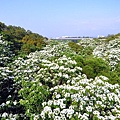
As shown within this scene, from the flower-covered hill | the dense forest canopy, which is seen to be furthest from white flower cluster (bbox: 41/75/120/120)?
the dense forest canopy

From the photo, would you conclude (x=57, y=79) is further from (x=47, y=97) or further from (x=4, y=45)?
(x=4, y=45)

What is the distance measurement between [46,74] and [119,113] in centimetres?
616

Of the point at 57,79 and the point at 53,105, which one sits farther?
the point at 57,79

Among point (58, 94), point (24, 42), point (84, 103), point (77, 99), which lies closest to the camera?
point (84, 103)

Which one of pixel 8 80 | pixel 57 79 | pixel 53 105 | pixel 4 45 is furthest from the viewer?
pixel 4 45

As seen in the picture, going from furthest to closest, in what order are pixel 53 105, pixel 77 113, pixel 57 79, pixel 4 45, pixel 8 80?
1. pixel 4 45
2. pixel 8 80
3. pixel 57 79
4. pixel 53 105
5. pixel 77 113

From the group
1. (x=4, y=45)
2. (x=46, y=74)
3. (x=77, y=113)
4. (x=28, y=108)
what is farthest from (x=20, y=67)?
(x=77, y=113)

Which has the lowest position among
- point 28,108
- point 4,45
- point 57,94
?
point 28,108

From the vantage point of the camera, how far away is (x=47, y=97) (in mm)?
14203

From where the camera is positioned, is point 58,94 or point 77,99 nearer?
point 77,99

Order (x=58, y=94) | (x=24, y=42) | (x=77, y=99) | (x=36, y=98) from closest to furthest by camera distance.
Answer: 1. (x=77, y=99)
2. (x=58, y=94)
3. (x=36, y=98)
4. (x=24, y=42)

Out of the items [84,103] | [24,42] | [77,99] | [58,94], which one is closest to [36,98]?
[58,94]

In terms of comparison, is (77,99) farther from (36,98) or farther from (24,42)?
(24,42)

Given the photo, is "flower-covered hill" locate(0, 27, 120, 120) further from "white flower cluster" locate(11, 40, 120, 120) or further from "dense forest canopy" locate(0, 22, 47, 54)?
"dense forest canopy" locate(0, 22, 47, 54)
